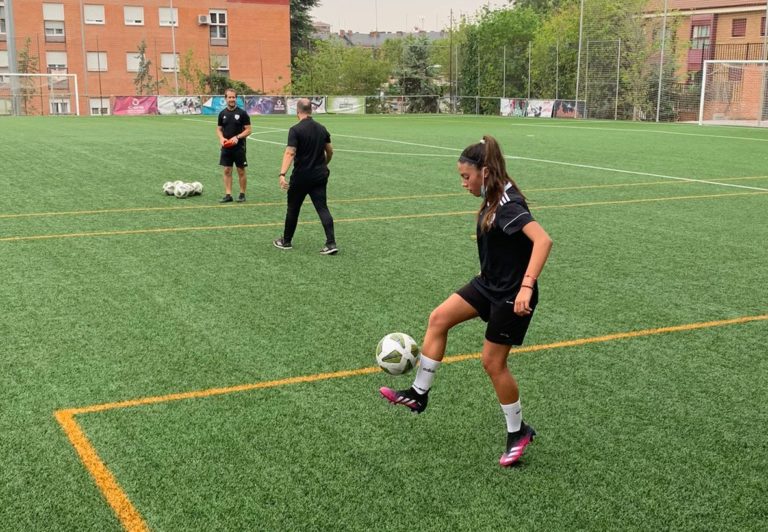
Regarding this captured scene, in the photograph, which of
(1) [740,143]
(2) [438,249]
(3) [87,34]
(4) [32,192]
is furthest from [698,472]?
(3) [87,34]

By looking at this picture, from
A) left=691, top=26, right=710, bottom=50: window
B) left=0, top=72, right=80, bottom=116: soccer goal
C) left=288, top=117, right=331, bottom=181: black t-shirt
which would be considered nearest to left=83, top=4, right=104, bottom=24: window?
left=0, top=72, right=80, bottom=116: soccer goal

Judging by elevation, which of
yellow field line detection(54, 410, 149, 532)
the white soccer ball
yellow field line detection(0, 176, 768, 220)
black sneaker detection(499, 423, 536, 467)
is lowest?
yellow field line detection(54, 410, 149, 532)

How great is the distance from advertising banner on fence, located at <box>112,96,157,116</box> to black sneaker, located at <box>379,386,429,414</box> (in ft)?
176

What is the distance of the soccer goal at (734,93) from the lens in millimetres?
40906

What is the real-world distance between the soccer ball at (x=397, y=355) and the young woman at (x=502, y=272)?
1.90 ft

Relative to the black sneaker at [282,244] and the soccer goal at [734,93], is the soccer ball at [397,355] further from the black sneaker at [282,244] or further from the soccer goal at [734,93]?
the soccer goal at [734,93]

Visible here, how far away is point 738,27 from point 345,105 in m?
30.1

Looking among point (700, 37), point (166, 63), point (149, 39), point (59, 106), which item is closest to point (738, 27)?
point (700, 37)

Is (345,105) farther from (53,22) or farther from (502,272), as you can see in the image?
(502,272)

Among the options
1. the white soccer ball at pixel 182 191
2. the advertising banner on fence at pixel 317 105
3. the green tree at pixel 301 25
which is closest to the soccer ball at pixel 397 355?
the white soccer ball at pixel 182 191

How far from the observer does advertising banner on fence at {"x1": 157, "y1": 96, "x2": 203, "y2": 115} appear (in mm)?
56062

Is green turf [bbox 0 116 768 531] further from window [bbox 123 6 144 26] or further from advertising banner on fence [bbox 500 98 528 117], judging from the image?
window [bbox 123 6 144 26]

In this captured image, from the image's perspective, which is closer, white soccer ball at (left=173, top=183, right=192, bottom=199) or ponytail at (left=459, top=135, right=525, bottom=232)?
ponytail at (left=459, top=135, right=525, bottom=232)

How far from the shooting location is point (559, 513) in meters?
4.27
